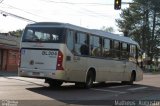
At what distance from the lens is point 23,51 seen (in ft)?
71.5

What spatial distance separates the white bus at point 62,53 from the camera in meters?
21.0

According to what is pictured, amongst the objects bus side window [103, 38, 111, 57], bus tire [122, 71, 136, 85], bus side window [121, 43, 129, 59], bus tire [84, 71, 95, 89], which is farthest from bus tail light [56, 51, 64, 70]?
bus tire [122, 71, 136, 85]

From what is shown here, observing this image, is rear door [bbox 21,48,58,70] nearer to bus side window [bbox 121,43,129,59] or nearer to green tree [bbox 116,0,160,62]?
bus side window [bbox 121,43,129,59]

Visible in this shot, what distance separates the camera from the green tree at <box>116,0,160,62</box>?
102 meters

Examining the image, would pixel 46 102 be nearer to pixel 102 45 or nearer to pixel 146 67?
pixel 102 45

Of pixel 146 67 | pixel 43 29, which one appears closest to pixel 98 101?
pixel 43 29

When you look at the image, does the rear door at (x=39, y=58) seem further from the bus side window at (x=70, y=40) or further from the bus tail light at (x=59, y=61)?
the bus side window at (x=70, y=40)

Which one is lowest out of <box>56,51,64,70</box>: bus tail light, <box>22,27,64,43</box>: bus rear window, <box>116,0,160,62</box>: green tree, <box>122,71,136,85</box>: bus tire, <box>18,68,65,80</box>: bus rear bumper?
<box>122,71,136,85</box>: bus tire

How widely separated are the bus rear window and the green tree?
264 feet

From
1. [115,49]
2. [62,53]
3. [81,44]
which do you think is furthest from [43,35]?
[115,49]

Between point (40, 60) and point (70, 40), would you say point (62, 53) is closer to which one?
point (70, 40)

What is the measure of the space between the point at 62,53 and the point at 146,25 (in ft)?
273

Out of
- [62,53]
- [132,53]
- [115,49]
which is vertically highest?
[115,49]

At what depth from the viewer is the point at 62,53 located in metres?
21.0
